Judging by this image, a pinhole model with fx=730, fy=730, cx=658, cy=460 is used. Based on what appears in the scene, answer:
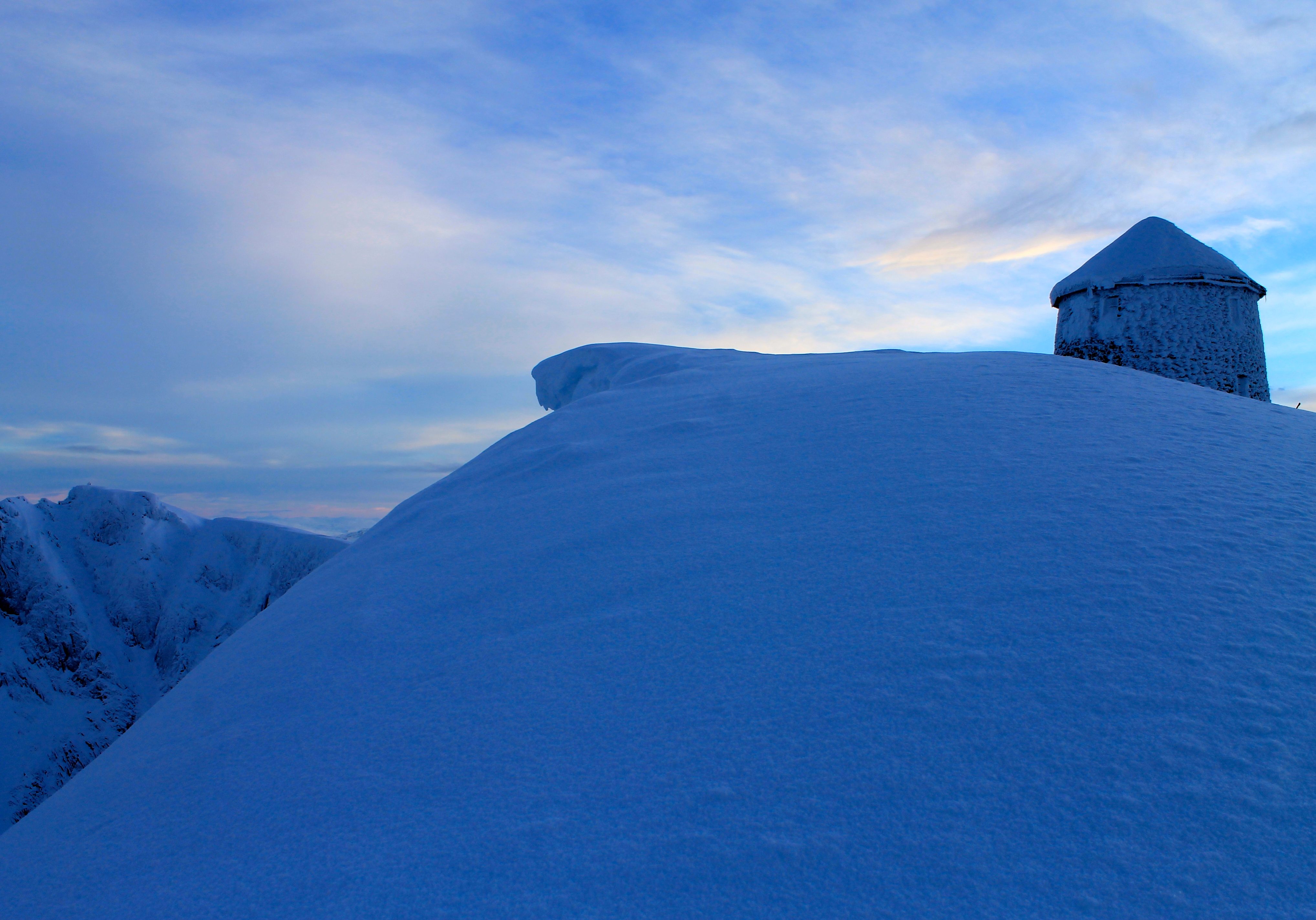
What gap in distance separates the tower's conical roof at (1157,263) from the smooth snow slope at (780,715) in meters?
8.74

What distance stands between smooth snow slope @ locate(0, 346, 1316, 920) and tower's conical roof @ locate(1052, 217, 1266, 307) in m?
8.74

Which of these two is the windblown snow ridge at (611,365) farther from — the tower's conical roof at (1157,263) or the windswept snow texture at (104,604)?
the tower's conical roof at (1157,263)

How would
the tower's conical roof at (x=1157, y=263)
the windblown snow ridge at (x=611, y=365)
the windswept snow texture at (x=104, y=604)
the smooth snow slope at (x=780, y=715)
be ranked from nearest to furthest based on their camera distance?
the smooth snow slope at (x=780, y=715)
the windblown snow ridge at (x=611, y=365)
the windswept snow texture at (x=104, y=604)
the tower's conical roof at (x=1157, y=263)

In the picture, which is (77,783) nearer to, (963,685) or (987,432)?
(963,685)

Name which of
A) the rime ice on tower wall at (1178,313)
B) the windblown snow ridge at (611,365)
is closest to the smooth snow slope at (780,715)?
the windblown snow ridge at (611,365)

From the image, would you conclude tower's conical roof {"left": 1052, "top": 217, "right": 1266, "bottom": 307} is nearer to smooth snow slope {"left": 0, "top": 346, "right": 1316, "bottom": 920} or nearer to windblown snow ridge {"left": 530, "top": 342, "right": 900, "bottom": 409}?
windblown snow ridge {"left": 530, "top": 342, "right": 900, "bottom": 409}

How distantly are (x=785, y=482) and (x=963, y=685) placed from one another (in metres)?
1.26

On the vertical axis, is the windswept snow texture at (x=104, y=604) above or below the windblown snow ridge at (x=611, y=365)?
below

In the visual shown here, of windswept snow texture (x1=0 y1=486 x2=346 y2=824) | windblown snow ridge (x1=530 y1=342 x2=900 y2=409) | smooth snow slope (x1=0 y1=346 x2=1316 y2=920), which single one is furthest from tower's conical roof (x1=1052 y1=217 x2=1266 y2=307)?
windswept snow texture (x1=0 y1=486 x2=346 y2=824)

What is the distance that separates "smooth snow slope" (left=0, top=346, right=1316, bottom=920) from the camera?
1217 mm

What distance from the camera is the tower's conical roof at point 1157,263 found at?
10023mm

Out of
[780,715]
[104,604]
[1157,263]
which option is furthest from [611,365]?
[1157,263]

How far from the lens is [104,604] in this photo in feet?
31.4

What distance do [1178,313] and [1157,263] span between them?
76 cm
